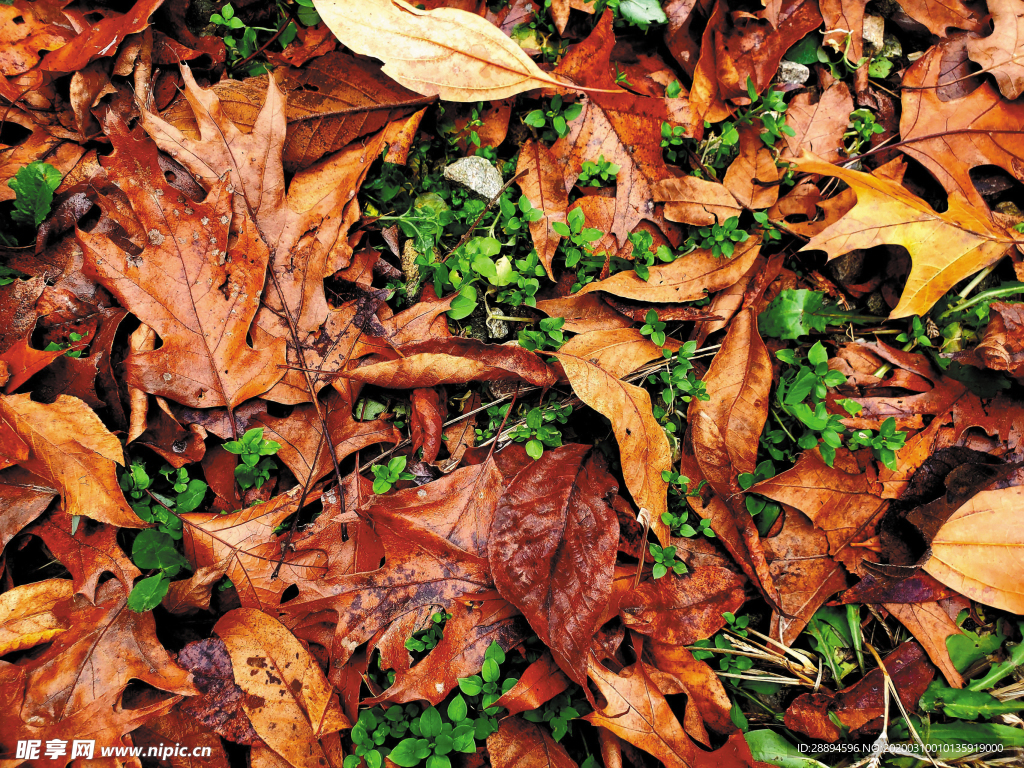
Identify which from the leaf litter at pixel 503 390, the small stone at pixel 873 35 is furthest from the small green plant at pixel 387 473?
the small stone at pixel 873 35

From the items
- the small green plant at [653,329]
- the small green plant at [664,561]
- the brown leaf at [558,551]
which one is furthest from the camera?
the small green plant at [653,329]

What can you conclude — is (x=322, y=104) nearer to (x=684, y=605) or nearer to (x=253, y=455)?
(x=253, y=455)

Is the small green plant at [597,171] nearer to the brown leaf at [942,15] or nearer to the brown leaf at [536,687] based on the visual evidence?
the brown leaf at [942,15]

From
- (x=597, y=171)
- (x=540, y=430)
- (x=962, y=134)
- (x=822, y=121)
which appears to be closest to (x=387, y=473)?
(x=540, y=430)

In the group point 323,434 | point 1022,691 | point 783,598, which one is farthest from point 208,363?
point 1022,691

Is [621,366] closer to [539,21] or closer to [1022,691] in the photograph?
[539,21]

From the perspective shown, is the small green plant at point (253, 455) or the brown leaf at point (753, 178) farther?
the brown leaf at point (753, 178)
